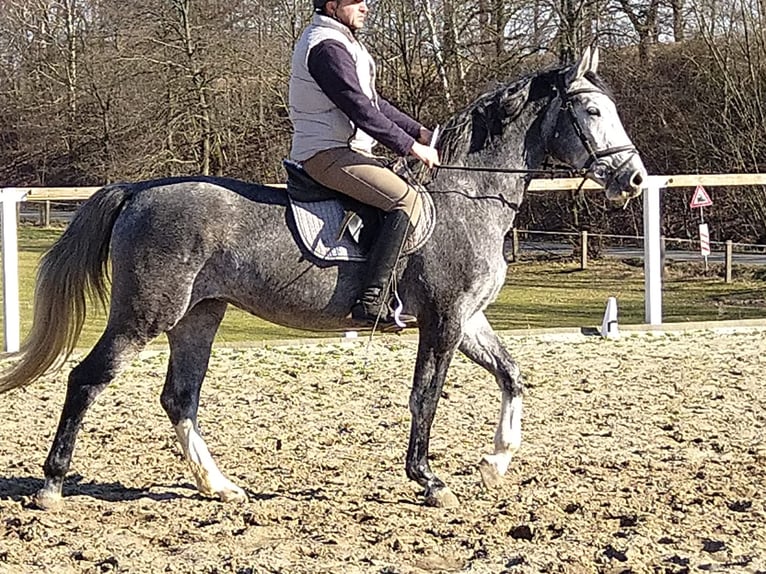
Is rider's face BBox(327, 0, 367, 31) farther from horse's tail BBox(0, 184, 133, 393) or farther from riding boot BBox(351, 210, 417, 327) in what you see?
horse's tail BBox(0, 184, 133, 393)

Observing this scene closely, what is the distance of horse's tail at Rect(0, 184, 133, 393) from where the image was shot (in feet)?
18.3

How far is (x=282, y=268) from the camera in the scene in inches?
211

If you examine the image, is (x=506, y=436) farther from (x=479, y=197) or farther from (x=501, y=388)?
(x=479, y=197)

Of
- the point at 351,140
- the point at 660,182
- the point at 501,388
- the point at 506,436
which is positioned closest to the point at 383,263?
the point at 351,140

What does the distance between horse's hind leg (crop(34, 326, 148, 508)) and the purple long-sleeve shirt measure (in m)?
1.49

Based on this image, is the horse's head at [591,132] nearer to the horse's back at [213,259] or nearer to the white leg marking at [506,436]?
the white leg marking at [506,436]

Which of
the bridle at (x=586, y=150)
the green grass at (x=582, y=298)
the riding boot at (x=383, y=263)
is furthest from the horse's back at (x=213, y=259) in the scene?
the green grass at (x=582, y=298)

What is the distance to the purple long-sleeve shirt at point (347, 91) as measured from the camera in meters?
5.08

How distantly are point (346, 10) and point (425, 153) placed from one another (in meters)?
0.77

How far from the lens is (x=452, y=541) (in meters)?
4.70

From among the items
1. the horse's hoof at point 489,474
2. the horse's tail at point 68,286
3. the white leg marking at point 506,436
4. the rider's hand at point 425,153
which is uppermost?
the rider's hand at point 425,153

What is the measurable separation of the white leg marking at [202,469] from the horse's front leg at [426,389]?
0.88 metres

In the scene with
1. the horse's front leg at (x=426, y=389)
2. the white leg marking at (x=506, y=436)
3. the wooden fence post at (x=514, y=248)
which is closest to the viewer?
the horse's front leg at (x=426, y=389)

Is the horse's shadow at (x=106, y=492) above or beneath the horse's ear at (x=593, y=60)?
beneath
